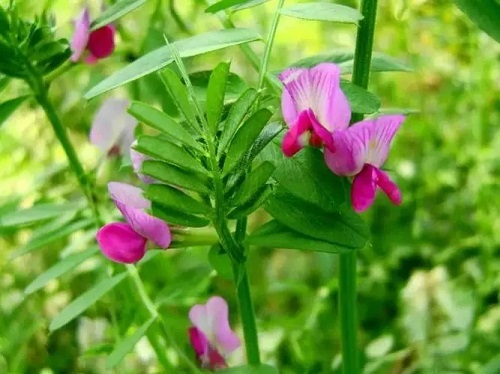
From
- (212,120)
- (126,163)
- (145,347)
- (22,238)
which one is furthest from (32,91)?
(22,238)

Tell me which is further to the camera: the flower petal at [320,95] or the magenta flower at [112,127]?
the magenta flower at [112,127]

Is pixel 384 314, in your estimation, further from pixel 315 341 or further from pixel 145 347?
pixel 145 347

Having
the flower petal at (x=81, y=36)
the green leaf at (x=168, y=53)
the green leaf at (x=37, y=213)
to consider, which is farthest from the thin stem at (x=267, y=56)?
the green leaf at (x=37, y=213)

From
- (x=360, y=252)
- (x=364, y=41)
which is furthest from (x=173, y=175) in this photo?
(x=360, y=252)

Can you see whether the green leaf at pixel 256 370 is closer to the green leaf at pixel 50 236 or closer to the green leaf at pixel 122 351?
the green leaf at pixel 122 351

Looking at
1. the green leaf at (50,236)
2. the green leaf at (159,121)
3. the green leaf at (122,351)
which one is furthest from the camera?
the green leaf at (50,236)

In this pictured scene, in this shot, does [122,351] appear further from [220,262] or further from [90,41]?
[90,41]
